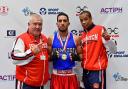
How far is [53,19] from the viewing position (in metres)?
2.85

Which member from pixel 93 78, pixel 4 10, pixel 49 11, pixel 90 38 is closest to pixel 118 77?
pixel 93 78

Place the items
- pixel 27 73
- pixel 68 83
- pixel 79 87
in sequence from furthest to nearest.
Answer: pixel 79 87, pixel 68 83, pixel 27 73

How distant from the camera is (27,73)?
236 cm

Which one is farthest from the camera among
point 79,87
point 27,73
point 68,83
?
point 79,87

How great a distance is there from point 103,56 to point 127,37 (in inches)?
15.8

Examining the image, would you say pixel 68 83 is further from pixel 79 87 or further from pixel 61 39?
pixel 61 39

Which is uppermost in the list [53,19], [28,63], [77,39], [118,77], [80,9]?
[80,9]

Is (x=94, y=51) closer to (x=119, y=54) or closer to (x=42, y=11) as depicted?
(x=119, y=54)

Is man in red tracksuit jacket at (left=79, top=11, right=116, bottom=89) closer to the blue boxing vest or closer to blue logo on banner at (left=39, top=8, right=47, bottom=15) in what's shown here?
the blue boxing vest

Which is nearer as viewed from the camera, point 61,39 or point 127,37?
point 61,39

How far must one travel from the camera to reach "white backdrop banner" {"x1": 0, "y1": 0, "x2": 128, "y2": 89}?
9.21ft

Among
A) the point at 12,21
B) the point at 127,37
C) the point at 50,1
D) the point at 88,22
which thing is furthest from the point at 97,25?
the point at 12,21

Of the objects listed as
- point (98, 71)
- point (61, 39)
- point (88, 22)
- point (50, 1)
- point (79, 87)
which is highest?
point (50, 1)

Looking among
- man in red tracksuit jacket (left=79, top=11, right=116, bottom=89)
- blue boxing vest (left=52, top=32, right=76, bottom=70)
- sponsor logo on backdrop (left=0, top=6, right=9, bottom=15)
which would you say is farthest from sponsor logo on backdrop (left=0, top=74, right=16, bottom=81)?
man in red tracksuit jacket (left=79, top=11, right=116, bottom=89)
